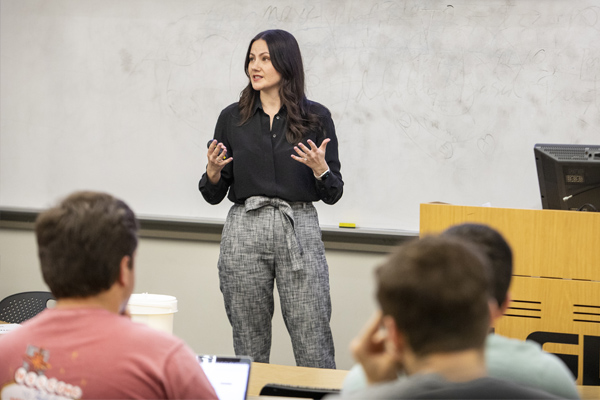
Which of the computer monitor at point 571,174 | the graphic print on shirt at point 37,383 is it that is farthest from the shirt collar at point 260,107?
the graphic print on shirt at point 37,383

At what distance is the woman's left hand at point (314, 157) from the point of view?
8.70ft

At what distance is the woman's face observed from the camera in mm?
2814

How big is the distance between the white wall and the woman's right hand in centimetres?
93

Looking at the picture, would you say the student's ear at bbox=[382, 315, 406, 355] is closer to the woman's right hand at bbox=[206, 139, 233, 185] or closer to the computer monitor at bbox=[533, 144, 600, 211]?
the computer monitor at bbox=[533, 144, 600, 211]

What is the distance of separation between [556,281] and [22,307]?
2.07m

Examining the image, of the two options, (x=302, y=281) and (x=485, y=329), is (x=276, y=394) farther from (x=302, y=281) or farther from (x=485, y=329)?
(x=302, y=281)

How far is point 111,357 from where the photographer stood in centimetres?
111

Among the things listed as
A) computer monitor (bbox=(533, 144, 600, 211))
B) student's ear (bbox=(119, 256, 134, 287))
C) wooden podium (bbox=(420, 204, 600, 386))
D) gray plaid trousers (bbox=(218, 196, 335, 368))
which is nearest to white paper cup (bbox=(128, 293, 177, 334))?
student's ear (bbox=(119, 256, 134, 287))

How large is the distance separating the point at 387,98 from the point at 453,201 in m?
0.62

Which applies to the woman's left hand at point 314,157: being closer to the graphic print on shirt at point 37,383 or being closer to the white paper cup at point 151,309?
the white paper cup at point 151,309

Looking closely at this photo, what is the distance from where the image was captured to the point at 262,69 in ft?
9.23

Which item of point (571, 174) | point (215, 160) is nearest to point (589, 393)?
point (571, 174)

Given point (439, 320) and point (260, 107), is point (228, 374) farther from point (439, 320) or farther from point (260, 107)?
point (260, 107)

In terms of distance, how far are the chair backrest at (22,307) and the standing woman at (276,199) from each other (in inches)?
28.9
